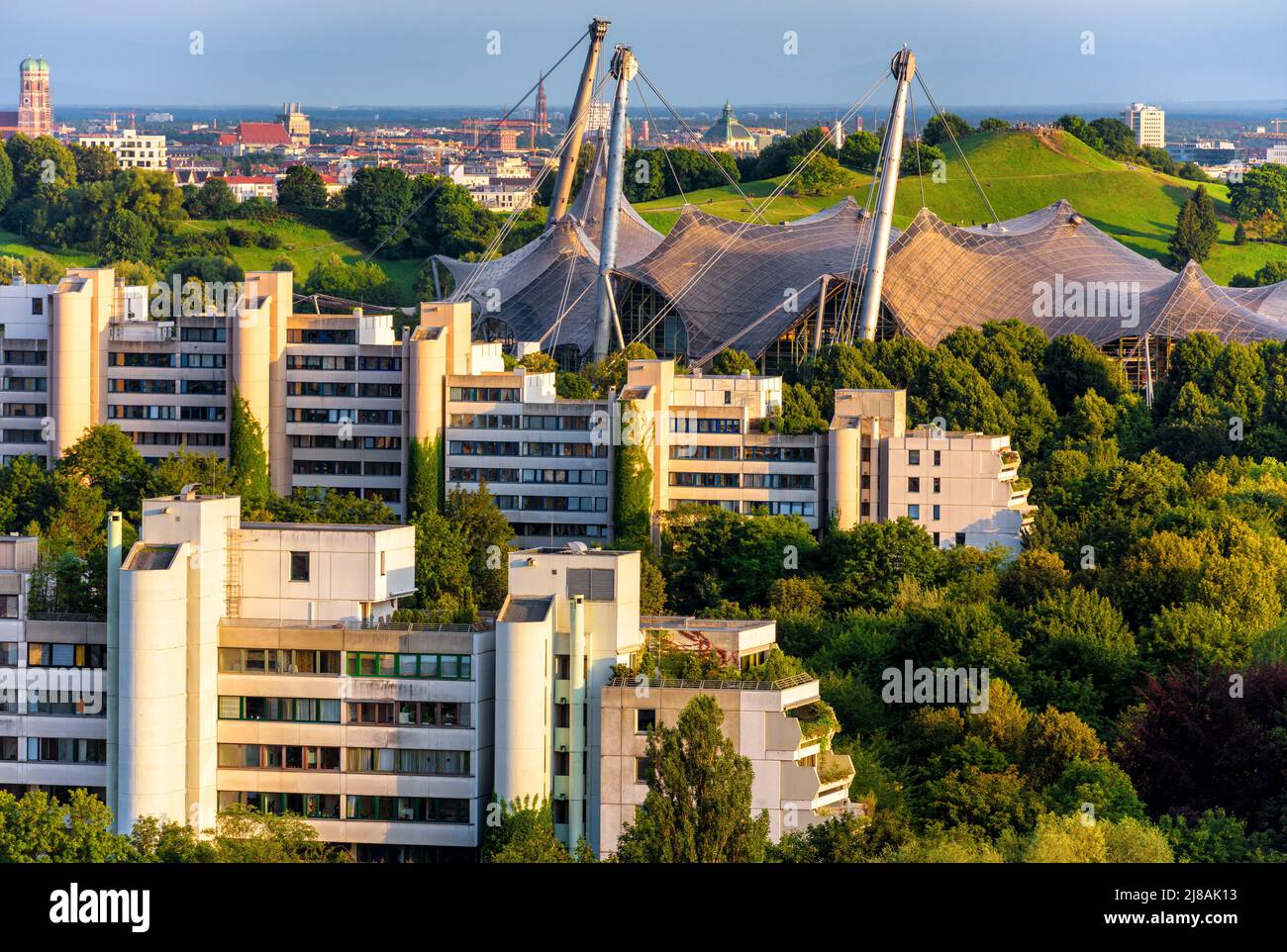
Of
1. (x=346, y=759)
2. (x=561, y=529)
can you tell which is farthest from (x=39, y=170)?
(x=346, y=759)

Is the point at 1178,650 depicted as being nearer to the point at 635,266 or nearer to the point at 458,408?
the point at 458,408

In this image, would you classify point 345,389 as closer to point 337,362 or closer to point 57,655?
point 337,362

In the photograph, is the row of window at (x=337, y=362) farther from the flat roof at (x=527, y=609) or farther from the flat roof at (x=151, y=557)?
the flat roof at (x=527, y=609)

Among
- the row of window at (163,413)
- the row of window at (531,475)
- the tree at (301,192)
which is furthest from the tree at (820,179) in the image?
the row of window at (531,475)


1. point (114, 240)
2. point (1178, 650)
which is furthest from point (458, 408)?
point (114, 240)

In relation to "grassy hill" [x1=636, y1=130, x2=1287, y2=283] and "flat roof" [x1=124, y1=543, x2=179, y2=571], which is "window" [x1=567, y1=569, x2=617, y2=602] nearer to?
"flat roof" [x1=124, y1=543, x2=179, y2=571]

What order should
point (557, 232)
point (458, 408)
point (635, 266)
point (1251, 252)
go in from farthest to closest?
point (1251, 252) < point (557, 232) < point (635, 266) < point (458, 408)

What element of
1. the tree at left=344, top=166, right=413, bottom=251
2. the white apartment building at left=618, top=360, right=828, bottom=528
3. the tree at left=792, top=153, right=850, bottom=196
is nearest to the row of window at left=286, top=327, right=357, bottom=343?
the white apartment building at left=618, top=360, right=828, bottom=528
